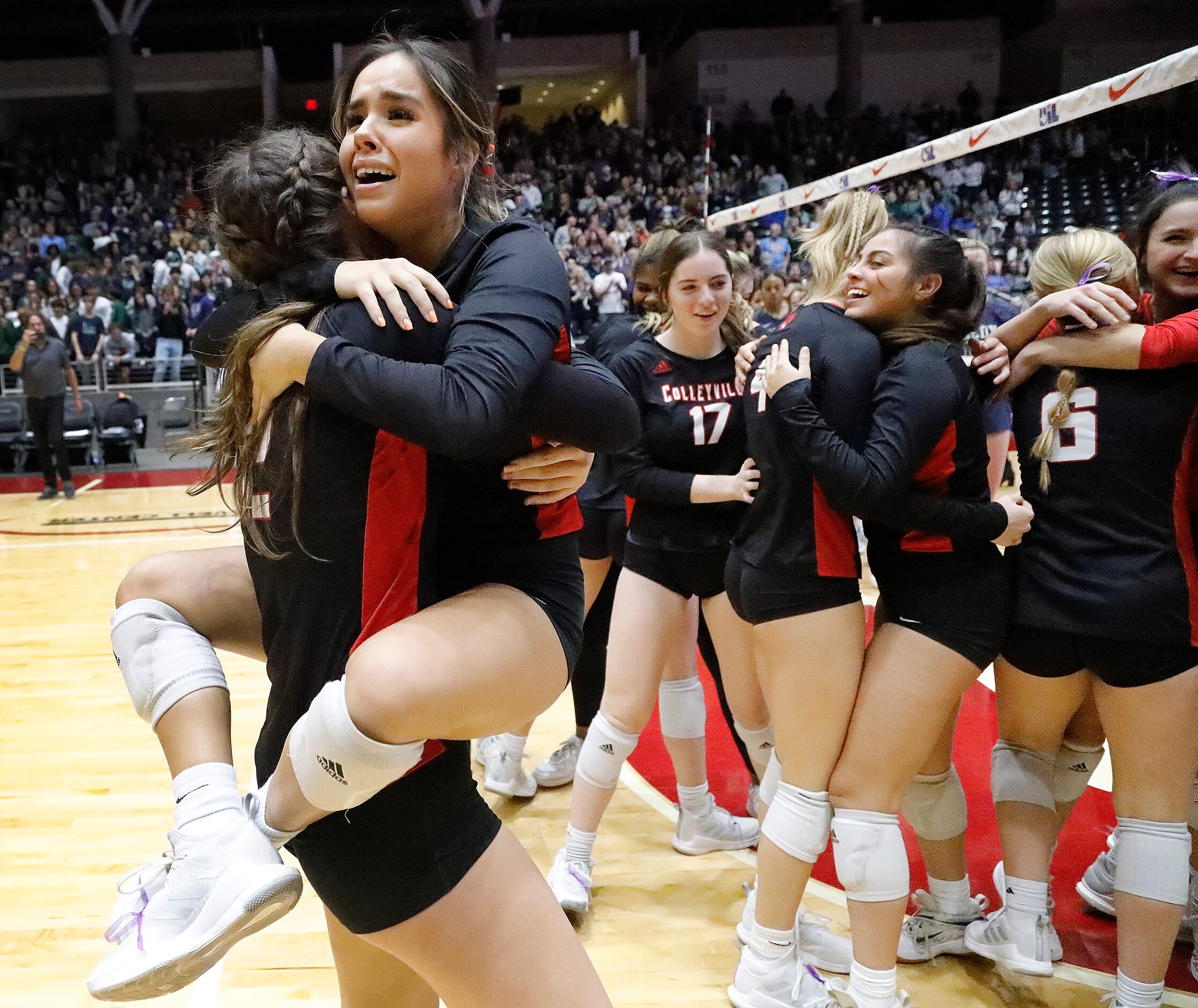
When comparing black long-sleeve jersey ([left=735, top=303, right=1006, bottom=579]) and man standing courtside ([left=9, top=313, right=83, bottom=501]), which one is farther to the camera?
man standing courtside ([left=9, top=313, right=83, bottom=501])

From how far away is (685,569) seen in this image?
2922 millimetres

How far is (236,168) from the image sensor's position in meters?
1.29

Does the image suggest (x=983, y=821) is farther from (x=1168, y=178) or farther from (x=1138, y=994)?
(x=1168, y=178)

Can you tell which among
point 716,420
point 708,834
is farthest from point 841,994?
point 716,420

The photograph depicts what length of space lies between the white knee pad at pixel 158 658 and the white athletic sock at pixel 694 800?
2.00 meters

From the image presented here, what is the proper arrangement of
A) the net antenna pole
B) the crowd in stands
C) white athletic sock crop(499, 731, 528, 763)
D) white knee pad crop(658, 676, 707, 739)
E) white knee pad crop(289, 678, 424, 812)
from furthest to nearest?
the crowd in stands → the net antenna pole → white athletic sock crop(499, 731, 528, 763) → white knee pad crop(658, 676, 707, 739) → white knee pad crop(289, 678, 424, 812)

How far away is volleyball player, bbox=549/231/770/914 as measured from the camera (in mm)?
2900

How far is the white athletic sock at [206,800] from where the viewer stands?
1245 millimetres

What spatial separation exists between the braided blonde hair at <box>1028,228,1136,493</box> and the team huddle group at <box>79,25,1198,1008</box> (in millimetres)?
11

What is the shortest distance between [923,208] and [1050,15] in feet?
26.1

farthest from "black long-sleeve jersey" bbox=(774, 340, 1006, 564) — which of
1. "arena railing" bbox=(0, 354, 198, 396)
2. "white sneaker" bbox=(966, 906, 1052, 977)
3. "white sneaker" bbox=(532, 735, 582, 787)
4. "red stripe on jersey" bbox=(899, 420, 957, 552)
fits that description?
"arena railing" bbox=(0, 354, 198, 396)

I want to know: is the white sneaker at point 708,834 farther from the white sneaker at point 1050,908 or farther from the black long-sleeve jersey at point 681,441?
the black long-sleeve jersey at point 681,441

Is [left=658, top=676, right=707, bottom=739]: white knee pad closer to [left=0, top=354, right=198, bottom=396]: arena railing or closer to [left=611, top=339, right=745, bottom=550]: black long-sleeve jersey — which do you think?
[left=611, top=339, right=745, bottom=550]: black long-sleeve jersey

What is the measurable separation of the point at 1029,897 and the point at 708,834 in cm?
107
